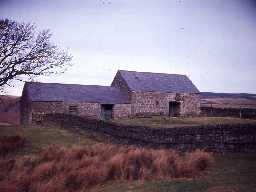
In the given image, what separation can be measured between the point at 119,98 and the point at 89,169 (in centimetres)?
2874

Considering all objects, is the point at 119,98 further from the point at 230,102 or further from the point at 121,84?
the point at 230,102

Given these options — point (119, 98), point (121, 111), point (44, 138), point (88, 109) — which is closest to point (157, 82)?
point (119, 98)

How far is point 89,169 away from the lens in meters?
11.9

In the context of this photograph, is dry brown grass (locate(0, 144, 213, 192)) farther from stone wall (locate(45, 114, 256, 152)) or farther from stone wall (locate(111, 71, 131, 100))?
stone wall (locate(111, 71, 131, 100))

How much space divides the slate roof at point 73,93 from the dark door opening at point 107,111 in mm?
686

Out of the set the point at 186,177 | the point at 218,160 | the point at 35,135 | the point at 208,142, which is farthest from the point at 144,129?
the point at 35,135

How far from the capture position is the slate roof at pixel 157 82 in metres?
42.5

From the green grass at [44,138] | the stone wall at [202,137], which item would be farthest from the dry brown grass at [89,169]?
the green grass at [44,138]

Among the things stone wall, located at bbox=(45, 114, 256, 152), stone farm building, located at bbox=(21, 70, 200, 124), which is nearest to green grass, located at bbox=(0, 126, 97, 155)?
stone wall, located at bbox=(45, 114, 256, 152)

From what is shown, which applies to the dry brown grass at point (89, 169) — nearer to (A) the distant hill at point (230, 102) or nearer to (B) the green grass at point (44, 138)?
(B) the green grass at point (44, 138)

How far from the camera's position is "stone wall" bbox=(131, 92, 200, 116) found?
4078 cm

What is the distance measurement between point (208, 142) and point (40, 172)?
29.3 ft

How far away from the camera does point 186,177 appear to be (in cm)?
1184

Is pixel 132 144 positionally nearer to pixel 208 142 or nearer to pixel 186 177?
pixel 208 142
